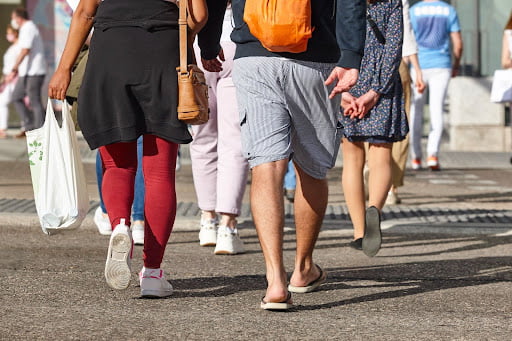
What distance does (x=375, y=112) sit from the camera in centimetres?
728

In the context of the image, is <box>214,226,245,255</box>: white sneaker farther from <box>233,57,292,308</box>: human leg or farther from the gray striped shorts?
<box>233,57,292,308</box>: human leg

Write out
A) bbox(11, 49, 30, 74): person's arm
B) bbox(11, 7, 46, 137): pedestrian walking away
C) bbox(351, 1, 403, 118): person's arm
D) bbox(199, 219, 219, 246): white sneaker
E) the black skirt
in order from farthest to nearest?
bbox(11, 7, 46, 137): pedestrian walking away
bbox(11, 49, 30, 74): person's arm
bbox(199, 219, 219, 246): white sneaker
bbox(351, 1, 403, 118): person's arm
the black skirt

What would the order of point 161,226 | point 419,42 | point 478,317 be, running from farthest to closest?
point 419,42 < point 161,226 < point 478,317

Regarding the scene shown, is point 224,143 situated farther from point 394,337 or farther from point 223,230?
point 394,337

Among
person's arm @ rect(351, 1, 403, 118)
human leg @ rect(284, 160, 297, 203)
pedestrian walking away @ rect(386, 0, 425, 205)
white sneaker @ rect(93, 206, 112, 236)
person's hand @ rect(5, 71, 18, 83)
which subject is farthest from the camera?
person's hand @ rect(5, 71, 18, 83)

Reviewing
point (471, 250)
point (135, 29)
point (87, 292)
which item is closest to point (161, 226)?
point (87, 292)

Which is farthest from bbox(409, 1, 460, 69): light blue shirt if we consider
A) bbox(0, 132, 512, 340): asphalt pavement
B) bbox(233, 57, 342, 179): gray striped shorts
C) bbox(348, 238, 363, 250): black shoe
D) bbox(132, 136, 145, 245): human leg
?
bbox(233, 57, 342, 179): gray striped shorts

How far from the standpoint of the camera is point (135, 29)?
215 inches

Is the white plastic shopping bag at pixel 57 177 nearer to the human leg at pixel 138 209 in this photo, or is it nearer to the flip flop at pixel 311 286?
the flip flop at pixel 311 286

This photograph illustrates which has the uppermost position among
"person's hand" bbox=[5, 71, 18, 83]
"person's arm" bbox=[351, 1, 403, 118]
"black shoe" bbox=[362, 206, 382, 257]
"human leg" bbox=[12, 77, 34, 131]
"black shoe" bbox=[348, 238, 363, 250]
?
"person's arm" bbox=[351, 1, 403, 118]

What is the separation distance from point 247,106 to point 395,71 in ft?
6.23

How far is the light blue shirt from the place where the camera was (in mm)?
13875

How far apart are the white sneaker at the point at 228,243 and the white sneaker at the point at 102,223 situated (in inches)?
40.2

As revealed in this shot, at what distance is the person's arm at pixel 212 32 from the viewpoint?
5898 millimetres
